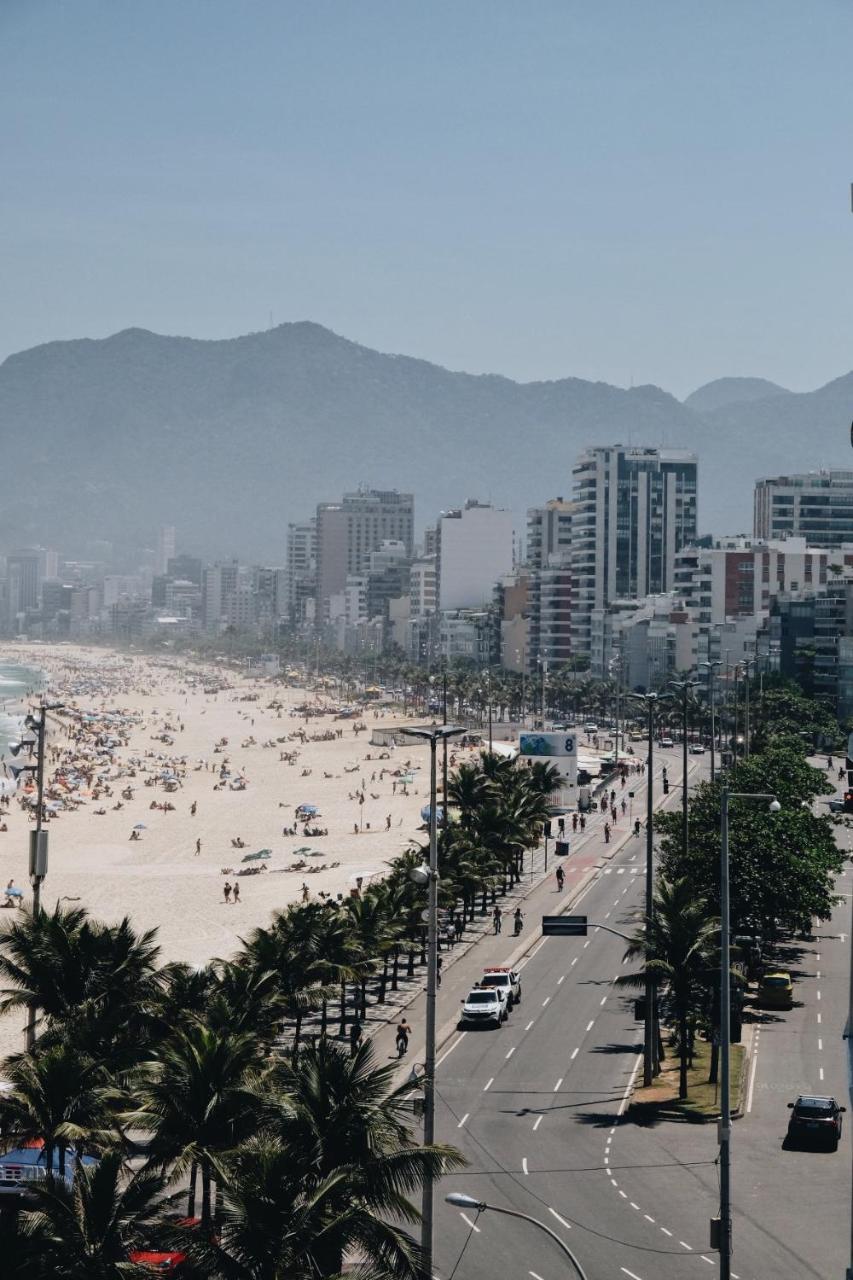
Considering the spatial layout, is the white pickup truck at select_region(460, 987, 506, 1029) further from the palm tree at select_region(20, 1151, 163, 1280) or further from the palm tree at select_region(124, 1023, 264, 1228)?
the palm tree at select_region(20, 1151, 163, 1280)

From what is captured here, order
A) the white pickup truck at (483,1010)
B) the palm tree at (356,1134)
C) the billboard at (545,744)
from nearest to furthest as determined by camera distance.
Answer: the palm tree at (356,1134) < the white pickup truck at (483,1010) < the billboard at (545,744)

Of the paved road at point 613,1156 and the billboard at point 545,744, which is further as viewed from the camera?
the billboard at point 545,744

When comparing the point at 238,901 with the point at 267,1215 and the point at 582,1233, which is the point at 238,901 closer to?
the point at 582,1233

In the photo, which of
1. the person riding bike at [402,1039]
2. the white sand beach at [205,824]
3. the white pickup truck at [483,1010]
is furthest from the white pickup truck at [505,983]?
the white sand beach at [205,824]

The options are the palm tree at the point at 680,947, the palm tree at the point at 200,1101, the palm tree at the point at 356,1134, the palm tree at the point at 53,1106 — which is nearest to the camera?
the palm tree at the point at 356,1134

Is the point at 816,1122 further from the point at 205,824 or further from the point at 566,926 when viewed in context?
the point at 205,824

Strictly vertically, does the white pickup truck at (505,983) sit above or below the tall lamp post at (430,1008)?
below

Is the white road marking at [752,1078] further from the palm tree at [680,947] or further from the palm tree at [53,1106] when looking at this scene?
the palm tree at [53,1106]

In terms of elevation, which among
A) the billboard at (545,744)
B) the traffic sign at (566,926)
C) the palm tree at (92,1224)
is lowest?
the palm tree at (92,1224)

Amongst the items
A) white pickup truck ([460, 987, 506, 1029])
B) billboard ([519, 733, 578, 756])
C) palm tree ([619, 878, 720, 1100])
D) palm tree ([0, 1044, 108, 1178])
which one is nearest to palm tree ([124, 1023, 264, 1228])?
palm tree ([0, 1044, 108, 1178])
